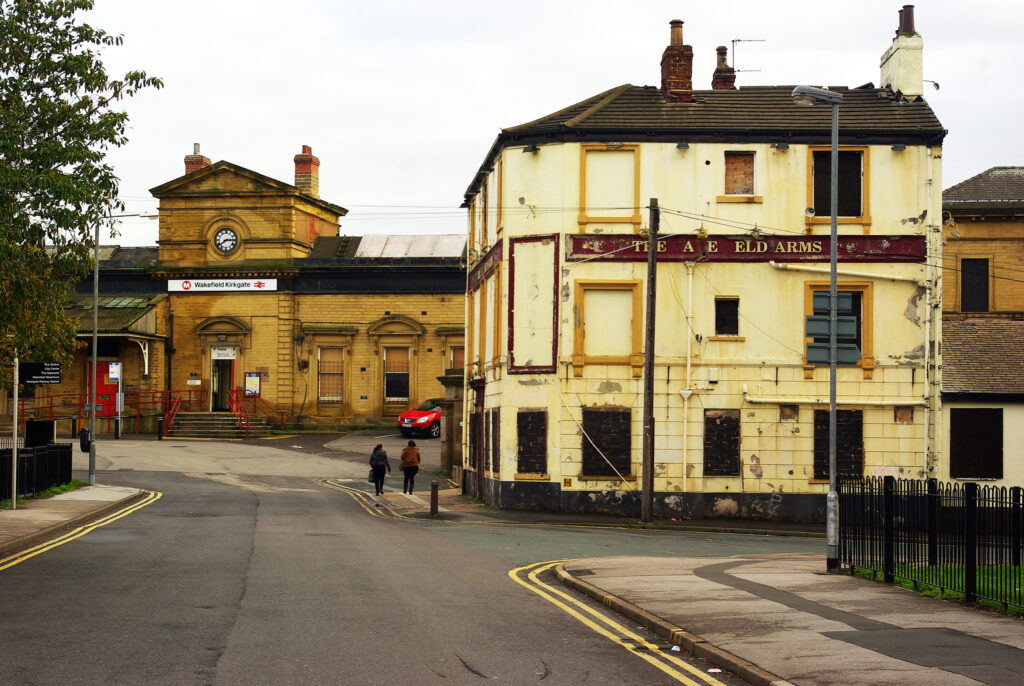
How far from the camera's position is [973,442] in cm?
3108

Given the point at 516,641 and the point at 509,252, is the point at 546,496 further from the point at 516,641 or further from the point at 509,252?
the point at 516,641

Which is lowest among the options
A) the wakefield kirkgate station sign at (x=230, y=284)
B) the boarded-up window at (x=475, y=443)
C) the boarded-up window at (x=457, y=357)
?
the boarded-up window at (x=475, y=443)

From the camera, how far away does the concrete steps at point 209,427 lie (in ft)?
167

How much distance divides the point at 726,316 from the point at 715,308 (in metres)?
0.39

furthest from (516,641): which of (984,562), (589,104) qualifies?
(589,104)

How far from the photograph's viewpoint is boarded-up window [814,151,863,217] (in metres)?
31.1

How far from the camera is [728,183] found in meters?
31.1

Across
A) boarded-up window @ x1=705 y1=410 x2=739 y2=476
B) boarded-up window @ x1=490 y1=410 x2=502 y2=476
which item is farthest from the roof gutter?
boarded-up window @ x1=490 y1=410 x2=502 y2=476

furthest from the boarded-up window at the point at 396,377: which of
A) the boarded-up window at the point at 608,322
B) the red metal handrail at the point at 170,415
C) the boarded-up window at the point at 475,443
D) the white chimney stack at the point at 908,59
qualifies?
the white chimney stack at the point at 908,59

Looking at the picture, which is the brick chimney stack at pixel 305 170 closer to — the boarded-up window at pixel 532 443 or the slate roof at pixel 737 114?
the slate roof at pixel 737 114

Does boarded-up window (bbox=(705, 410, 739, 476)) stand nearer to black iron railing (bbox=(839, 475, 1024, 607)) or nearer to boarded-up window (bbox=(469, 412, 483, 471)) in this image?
boarded-up window (bbox=(469, 412, 483, 471))

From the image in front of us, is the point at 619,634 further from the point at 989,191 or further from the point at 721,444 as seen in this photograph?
the point at 989,191

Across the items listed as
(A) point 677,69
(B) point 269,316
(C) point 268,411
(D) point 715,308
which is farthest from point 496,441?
(B) point 269,316

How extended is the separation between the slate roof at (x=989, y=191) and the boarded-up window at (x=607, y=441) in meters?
16.7
